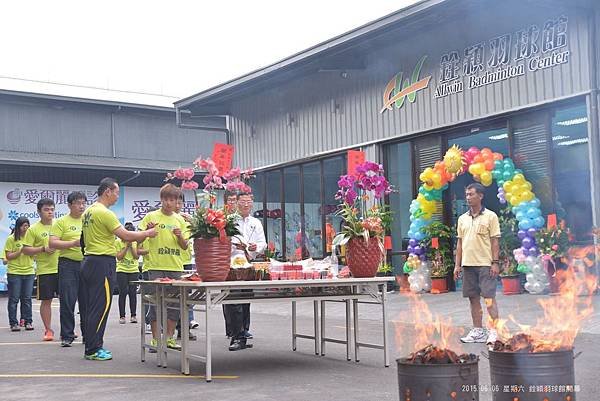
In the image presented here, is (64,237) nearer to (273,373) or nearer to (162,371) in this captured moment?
(162,371)

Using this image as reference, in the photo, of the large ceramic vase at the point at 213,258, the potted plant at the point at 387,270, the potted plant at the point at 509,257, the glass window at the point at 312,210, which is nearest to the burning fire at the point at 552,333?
the large ceramic vase at the point at 213,258

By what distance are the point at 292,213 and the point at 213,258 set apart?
538 inches

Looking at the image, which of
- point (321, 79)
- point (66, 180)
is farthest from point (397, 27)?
point (66, 180)

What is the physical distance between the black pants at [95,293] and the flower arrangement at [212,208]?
4.25ft

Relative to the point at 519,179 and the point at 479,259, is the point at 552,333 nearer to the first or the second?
the point at 479,259

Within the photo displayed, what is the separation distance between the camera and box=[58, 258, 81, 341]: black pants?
31.9 feet

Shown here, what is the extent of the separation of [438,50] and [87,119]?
572 inches

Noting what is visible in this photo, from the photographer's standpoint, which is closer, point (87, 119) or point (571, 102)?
point (571, 102)

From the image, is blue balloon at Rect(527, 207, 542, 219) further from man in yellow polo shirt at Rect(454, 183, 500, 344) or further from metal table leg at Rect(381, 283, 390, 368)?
metal table leg at Rect(381, 283, 390, 368)

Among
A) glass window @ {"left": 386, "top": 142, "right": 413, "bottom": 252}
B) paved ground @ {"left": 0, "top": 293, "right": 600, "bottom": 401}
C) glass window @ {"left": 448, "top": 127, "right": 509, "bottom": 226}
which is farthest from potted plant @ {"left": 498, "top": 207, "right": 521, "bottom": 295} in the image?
glass window @ {"left": 386, "top": 142, "right": 413, "bottom": 252}

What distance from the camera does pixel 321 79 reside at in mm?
18766

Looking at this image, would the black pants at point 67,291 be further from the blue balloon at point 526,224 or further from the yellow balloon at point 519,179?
the yellow balloon at point 519,179

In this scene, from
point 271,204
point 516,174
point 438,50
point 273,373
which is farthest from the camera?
point 271,204

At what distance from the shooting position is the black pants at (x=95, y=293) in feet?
26.8
